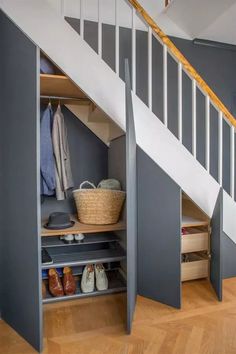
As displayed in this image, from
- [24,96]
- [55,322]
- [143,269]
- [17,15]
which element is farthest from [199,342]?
[17,15]

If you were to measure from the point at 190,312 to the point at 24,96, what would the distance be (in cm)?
177

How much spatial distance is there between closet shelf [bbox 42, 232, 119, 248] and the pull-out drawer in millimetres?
551

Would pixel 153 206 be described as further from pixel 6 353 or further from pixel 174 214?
pixel 6 353

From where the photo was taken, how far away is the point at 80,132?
241cm

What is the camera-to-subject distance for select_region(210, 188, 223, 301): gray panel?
1913 millimetres

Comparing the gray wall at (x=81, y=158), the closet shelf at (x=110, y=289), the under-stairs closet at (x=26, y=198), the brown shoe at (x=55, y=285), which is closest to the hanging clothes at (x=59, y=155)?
the under-stairs closet at (x=26, y=198)

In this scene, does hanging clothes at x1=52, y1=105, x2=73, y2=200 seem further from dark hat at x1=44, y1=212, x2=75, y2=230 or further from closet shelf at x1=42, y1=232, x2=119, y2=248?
closet shelf at x1=42, y1=232, x2=119, y2=248

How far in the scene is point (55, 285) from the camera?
1.91 meters

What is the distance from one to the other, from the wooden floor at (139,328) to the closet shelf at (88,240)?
1.39 feet

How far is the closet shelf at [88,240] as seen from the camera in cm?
198

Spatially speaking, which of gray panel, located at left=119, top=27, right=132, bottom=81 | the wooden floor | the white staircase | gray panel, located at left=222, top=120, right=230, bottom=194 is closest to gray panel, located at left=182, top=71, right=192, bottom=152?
gray panel, located at left=222, top=120, right=230, bottom=194

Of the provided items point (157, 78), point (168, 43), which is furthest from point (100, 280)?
point (157, 78)

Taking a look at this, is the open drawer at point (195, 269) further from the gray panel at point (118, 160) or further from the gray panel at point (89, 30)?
the gray panel at point (89, 30)

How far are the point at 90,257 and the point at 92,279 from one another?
0.19m
